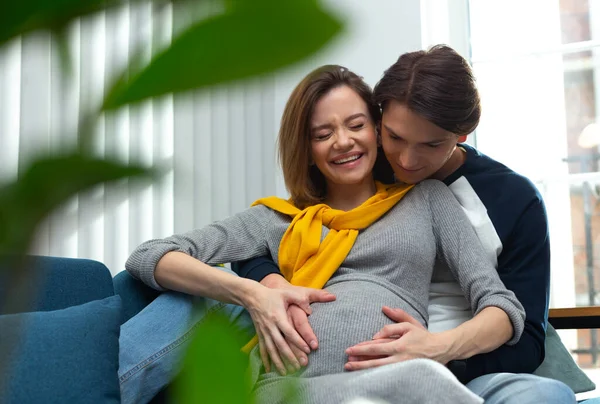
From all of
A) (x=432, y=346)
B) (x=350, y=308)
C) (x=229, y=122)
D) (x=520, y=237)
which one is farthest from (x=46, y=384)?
(x=229, y=122)

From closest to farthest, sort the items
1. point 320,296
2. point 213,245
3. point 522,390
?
point 522,390 < point 320,296 < point 213,245

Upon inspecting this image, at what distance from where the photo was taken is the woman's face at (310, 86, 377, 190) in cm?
217

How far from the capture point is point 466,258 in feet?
6.68

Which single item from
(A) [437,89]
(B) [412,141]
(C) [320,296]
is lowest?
(C) [320,296]

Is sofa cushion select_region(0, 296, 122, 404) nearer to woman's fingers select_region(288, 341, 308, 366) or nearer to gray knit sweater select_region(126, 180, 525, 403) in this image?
gray knit sweater select_region(126, 180, 525, 403)

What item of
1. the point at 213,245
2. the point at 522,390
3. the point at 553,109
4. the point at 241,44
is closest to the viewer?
the point at 241,44

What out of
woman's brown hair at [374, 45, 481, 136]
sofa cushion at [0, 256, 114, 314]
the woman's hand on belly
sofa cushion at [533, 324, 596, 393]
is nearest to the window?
sofa cushion at [533, 324, 596, 393]

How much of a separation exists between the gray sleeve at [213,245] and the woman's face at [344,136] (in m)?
0.27

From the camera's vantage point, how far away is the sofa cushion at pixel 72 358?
5.48ft

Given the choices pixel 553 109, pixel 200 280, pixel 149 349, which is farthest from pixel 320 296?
pixel 553 109

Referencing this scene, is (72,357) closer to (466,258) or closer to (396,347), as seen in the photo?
(396,347)

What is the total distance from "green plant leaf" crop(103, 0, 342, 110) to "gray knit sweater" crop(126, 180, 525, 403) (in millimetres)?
1773

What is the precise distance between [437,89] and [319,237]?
20.8 inches

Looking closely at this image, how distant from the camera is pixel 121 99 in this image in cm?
13
